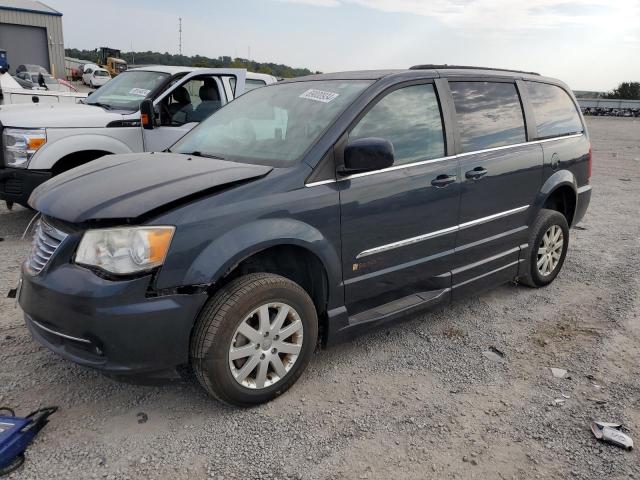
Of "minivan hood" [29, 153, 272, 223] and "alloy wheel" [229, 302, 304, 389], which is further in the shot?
"alloy wheel" [229, 302, 304, 389]

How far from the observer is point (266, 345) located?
283 centimetres

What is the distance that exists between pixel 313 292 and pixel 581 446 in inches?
63.3

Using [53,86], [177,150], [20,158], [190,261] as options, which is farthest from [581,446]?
[53,86]

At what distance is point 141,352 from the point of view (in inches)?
99.0

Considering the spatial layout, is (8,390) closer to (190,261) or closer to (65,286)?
(65,286)

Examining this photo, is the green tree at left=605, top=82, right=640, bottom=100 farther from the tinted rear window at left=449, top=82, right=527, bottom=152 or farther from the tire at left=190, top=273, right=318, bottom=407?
the tire at left=190, top=273, right=318, bottom=407

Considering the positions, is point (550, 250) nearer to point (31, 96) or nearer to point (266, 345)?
point (266, 345)

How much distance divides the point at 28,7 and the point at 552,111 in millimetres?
50232

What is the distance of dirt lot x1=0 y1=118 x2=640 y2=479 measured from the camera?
97.3 inches

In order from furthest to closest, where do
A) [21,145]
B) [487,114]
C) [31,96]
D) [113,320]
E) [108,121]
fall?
[31,96]
[108,121]
[21,145]
[487,114]
[113,320]

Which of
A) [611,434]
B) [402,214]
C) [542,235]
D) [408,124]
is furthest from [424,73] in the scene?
[611,434]

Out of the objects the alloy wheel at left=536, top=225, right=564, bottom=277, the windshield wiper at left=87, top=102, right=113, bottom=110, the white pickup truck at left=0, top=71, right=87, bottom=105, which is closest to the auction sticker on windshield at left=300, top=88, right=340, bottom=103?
the alloy wheel at left=536, top=225, right=564, bottom=277

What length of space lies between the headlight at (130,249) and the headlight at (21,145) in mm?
3742

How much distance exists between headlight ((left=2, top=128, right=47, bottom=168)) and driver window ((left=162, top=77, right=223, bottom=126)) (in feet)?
4.55
